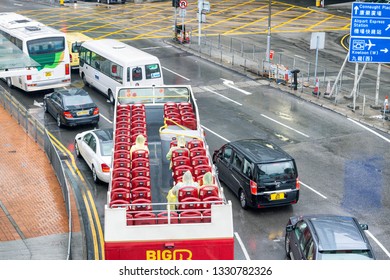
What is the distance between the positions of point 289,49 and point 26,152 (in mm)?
22653

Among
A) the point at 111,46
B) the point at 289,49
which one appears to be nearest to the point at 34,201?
the point at 111,46

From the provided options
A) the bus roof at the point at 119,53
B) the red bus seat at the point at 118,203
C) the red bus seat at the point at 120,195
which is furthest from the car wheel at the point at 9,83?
the red bus seat at the point at 118,203

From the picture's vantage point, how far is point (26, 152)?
27.7m

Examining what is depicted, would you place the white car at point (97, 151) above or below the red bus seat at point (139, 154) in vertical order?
below

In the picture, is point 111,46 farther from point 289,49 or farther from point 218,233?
point 218,233

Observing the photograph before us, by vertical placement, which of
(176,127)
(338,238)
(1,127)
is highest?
(176,127)

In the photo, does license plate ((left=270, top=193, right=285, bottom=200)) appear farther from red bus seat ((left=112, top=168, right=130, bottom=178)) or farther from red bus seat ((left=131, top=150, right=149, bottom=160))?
red bus seat ((left=112, top=168, right=130, bottom=178))

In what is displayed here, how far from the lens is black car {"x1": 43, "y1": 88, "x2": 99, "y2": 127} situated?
29688 mm

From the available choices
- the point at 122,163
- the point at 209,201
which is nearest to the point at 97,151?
the point at 122,163

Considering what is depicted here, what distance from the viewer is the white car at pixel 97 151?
23.8m

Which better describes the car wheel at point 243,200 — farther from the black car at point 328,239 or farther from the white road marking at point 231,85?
the white road marking at point 231,85

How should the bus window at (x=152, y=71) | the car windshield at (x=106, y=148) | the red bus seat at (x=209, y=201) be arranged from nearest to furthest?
the red bus seat at (x=209, y=201) → the car windshield at (x=106, y=148) → the bus window at (x=152, y=71)

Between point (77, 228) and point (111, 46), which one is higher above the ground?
point (111, 46)

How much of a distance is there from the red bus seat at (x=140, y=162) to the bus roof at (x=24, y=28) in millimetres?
20058
